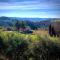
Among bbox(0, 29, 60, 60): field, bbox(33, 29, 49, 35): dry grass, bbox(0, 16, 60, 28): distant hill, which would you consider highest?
bbox(0, 16, 60, 28): distant hill

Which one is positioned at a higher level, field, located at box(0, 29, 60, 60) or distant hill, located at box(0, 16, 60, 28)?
distant hill, located at box(0, 16, 60, 28)

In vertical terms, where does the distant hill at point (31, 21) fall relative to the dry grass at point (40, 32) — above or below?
above

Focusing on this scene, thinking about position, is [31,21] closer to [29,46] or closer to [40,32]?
[40,32]

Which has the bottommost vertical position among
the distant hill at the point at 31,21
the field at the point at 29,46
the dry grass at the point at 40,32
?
the field at the point at 29,46

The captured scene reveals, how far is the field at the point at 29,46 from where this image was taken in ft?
5.38

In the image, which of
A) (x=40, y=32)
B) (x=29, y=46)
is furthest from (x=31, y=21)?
(x=29, y=46)

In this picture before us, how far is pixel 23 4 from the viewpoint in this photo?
5.74 feet

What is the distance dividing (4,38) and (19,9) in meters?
0.35

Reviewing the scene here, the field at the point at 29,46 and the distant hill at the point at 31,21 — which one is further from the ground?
the distant hill at the point at 31,21

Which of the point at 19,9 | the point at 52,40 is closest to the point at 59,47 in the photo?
the point at 52,40

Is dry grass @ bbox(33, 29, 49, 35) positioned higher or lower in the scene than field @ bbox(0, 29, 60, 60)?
higher

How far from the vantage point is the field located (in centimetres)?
164

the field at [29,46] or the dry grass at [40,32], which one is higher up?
the dry grass at [40,32]

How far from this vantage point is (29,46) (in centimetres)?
168
